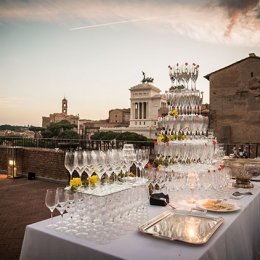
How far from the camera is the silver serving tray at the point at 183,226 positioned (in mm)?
1530

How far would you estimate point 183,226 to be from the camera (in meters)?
1.72

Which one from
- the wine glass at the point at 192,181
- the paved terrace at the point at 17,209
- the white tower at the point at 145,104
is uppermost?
the white tower at the point at 145,104

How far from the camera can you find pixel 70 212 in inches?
70.6

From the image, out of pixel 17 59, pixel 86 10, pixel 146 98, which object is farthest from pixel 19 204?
pixel 146 98

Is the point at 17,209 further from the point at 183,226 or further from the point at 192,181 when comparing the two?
the point at 183,226

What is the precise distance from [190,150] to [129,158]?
96cm

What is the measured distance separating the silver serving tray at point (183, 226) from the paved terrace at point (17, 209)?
2.53 m

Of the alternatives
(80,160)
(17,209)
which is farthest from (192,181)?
(17,209)

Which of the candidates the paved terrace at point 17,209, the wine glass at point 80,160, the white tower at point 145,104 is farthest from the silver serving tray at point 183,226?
the white tower at point 145,104

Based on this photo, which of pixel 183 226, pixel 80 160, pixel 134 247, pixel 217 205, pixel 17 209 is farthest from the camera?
pixel 17 209

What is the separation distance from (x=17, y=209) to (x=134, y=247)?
4.93 meters

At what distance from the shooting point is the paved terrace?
3.75 m

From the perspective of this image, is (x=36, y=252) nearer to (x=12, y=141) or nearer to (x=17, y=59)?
(x=12, y=141)

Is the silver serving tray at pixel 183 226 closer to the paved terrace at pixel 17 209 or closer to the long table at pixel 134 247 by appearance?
the long table at pixel 134 247
